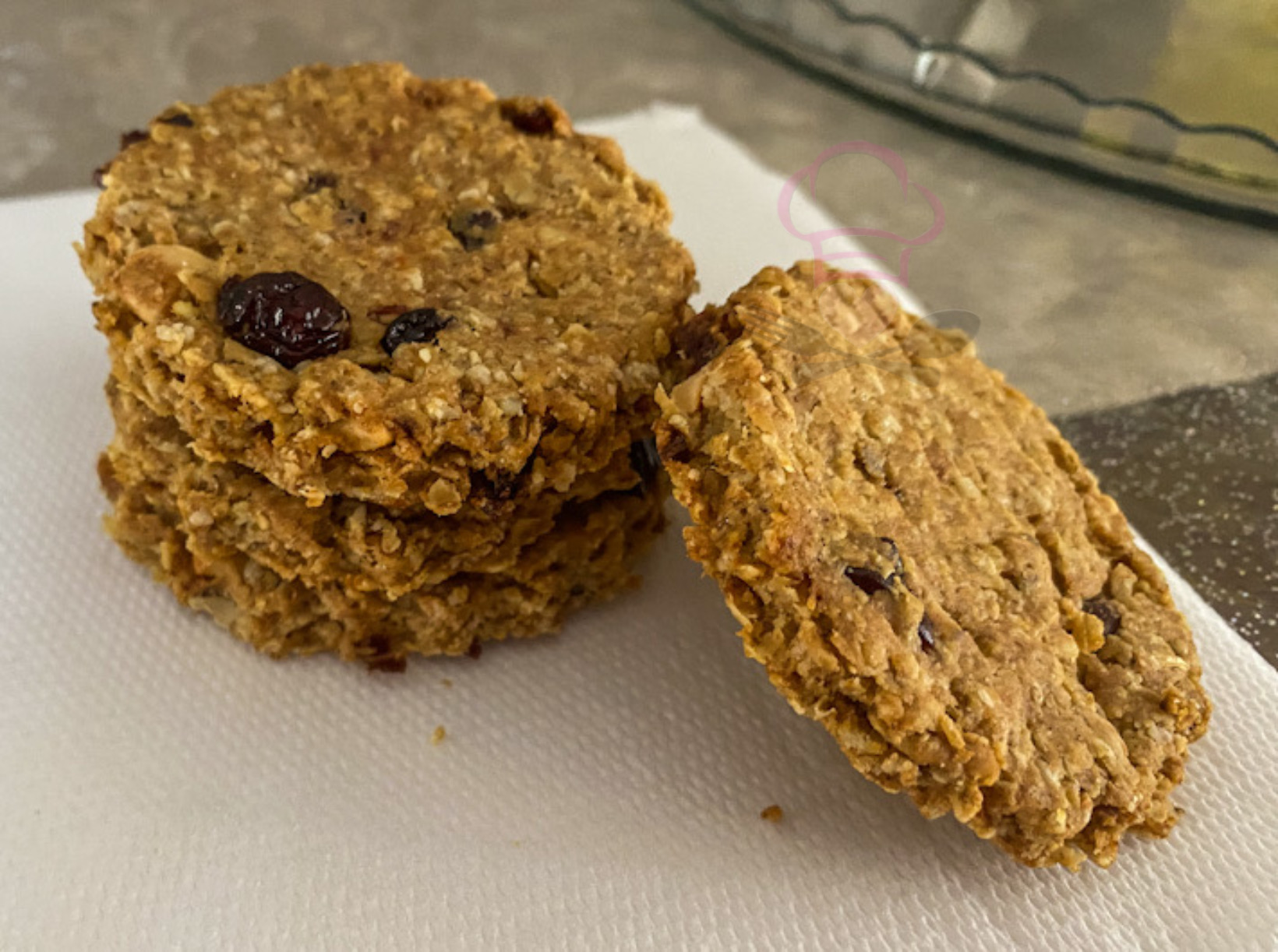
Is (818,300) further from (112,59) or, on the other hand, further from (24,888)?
(112,59)

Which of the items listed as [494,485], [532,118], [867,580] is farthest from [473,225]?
[867,580]

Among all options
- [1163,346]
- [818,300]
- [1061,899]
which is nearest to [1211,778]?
[1061,899]

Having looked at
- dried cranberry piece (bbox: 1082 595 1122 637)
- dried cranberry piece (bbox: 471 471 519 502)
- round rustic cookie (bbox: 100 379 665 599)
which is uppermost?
dried cranberry piece (bbox: 471 471 519 502)

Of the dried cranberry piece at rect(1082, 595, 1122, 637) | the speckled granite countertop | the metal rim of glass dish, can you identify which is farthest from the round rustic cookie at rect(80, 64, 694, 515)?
the metal rim of glass dish

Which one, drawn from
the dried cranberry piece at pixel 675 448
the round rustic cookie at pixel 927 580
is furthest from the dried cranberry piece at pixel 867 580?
the dried cranberry piece at pixel 675 448

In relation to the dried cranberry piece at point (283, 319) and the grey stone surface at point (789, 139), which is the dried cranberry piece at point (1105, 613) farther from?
the dried cranberry piece at point (283, 319)

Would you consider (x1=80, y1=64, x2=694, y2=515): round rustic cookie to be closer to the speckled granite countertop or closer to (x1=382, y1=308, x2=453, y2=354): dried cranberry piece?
(x1=382, y1=308, x2=453, y2=354): dried cranberry piece
